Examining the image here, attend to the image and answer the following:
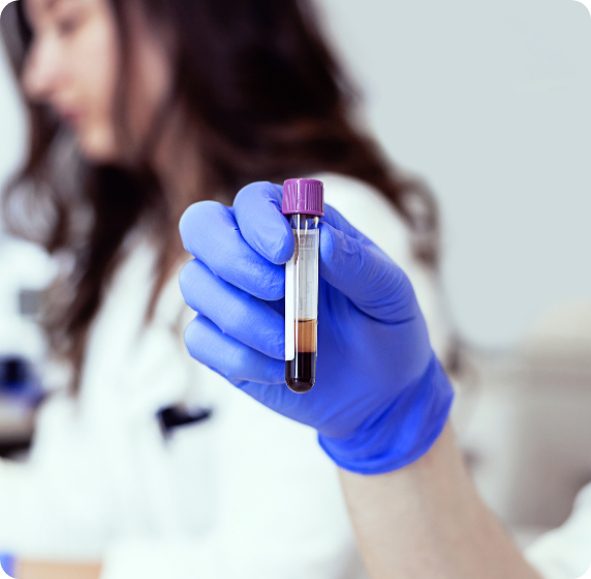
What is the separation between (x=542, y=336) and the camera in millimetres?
1258

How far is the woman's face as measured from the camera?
1062 millimetres

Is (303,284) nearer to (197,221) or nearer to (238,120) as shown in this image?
(197,221)

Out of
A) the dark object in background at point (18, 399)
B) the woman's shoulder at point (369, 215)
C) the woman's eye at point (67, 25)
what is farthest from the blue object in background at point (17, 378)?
the woman's shoulder at point (369, 215)

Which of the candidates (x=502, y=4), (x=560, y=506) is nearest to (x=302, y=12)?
(x=502, y=4)

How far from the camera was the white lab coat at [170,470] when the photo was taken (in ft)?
2.48

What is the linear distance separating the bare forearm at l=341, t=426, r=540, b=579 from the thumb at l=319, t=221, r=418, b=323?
0.53 ft

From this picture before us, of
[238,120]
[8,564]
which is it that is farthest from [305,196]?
[8,564]

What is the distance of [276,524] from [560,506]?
0.69 meters

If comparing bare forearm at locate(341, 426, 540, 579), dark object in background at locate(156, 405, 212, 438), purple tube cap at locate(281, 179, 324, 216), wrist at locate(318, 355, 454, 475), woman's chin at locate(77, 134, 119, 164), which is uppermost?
purple tube cap at locate(281, 179, 324, 216)

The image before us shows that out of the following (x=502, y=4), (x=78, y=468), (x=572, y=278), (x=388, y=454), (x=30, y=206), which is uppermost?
(x=502, y=4)

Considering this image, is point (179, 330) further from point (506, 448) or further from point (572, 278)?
point (572, 278)

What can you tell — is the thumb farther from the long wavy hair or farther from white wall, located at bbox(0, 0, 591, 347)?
white wall, located at bbox(0, 0, 591, 347)

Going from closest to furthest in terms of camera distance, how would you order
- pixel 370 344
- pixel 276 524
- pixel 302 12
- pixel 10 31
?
pixel 370 344
pixel 276 524
pixel 302 12
pixel 10 31

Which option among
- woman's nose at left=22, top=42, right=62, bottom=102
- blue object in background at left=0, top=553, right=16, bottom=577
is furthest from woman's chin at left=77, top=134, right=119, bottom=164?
blue object in background at left=0, top=553, right=16, bottom=577
